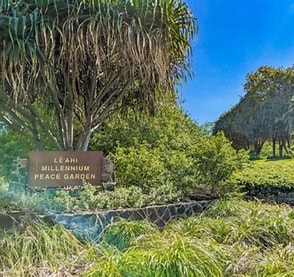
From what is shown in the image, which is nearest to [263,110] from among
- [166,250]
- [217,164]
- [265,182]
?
[265,182]

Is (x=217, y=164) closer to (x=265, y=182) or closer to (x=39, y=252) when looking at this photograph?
(x=265, y=182)

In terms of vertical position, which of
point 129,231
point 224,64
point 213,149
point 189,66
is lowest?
point 129,231

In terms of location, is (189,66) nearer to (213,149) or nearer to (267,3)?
(213,149)

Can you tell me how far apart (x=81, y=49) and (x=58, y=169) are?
74.7 inches

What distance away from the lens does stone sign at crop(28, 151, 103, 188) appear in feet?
21.2

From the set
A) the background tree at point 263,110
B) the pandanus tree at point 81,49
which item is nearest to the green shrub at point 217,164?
the pandanus tree at point 81,49

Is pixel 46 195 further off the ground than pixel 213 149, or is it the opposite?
pixel 213 149

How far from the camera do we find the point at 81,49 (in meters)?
6.59

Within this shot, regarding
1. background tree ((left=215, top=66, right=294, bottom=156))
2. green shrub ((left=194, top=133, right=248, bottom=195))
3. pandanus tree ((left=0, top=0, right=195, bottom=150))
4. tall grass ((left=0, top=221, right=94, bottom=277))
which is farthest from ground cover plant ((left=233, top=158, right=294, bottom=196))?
background tree ((left=215, top=66, right=294, bottom=156))

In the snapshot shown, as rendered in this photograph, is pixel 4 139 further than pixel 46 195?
Yes

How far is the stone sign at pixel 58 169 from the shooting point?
646 cm

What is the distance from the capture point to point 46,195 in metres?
5.96

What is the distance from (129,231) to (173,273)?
1.69m

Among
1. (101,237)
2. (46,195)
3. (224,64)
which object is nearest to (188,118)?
(224,64)
